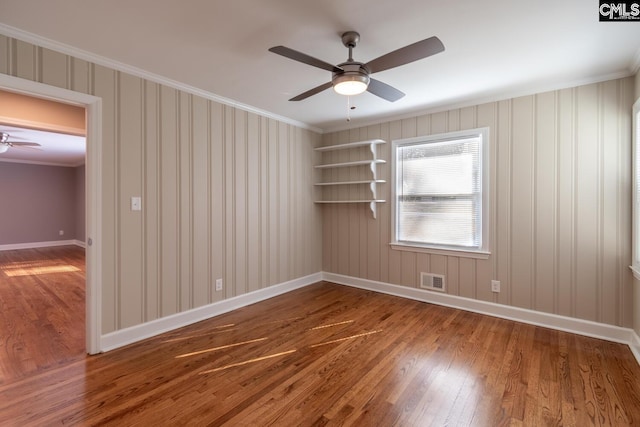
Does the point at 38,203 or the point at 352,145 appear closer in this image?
the point at 352,145

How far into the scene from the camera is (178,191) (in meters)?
3.02

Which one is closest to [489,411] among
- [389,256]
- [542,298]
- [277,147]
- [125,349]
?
[542,298]

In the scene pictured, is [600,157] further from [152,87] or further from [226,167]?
[152,87]

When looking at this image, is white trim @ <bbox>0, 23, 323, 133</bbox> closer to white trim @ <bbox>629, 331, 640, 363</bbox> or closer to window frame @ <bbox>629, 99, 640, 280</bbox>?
window frame @ <bbox>629, 99, 640, 280</bbox>

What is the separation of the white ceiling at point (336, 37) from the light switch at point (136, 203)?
1.17 metres

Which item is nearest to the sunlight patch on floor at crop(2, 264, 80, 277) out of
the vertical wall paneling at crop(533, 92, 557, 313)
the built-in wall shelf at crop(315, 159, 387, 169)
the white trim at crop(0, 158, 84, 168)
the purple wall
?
the purple wall

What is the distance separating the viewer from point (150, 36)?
2.13m

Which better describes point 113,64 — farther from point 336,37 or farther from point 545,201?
point 545,201

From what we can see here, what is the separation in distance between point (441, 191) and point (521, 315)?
5.20ft

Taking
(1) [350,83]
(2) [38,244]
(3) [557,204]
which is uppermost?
(1) [350,83]

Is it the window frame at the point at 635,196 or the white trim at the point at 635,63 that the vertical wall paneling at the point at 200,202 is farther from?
the window frame at the point at 635,196

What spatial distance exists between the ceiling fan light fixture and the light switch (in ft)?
6.69

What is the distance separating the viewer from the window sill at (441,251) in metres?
3.38

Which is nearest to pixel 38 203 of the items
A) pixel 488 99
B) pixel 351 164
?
pixel 351 164
